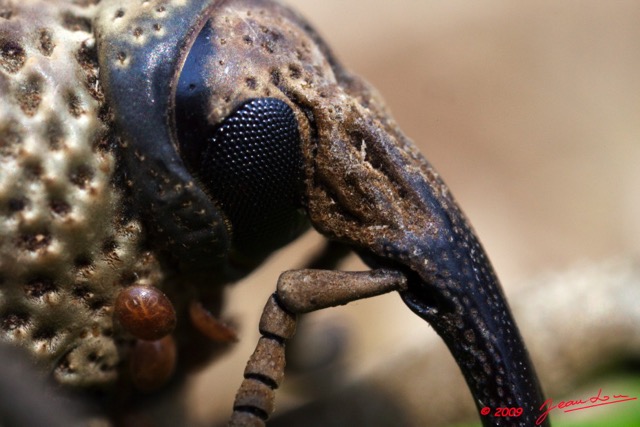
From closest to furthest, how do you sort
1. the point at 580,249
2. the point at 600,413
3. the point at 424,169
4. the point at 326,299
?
the point at 326,299 → the point at 424,169 → the point at 600,413 → the point at 580,249

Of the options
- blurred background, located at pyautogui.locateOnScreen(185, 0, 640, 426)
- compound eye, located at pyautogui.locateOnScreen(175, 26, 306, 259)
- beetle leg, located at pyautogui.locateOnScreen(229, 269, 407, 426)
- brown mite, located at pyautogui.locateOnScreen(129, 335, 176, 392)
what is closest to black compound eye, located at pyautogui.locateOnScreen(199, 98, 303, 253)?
compound eye, located at pyautogui.locateOnScreen(175, 26, 306, 259)

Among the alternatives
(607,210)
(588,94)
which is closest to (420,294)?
(607,210)

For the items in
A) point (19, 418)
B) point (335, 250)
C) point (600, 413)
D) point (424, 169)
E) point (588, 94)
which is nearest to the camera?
point (19, 418)

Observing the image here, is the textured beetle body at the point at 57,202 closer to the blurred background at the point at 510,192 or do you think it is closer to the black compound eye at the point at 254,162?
the black compound eye at the point at 254,162

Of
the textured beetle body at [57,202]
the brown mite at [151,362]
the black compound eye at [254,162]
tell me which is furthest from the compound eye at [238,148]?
the brown mite at [151,362]

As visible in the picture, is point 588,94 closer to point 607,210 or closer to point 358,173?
point 607,210

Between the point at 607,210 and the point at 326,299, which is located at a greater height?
the point at 607,210
